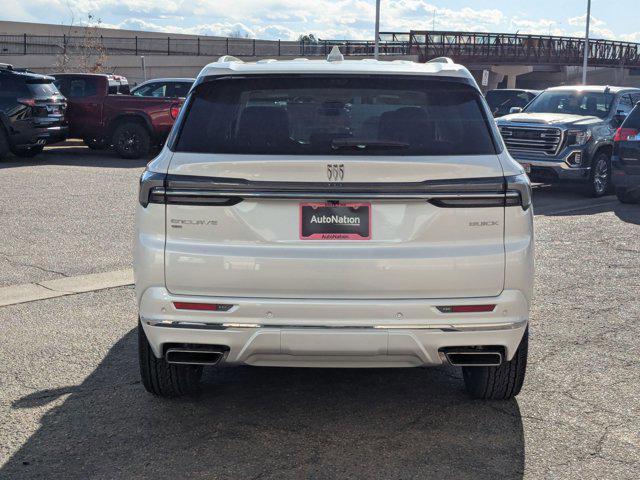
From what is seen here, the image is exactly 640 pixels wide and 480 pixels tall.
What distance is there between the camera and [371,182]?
443cm

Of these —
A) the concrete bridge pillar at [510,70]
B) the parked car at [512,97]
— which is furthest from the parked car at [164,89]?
the concrete bridge pillar at [510,70]

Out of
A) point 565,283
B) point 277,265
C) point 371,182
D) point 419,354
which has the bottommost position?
point 565,283

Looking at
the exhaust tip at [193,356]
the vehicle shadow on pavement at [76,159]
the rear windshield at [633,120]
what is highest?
the rear windshield at [633,120]

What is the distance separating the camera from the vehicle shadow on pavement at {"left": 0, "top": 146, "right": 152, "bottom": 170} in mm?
18891

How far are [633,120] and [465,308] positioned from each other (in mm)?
11283

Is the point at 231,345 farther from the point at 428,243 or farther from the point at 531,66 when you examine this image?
the point at 531,66

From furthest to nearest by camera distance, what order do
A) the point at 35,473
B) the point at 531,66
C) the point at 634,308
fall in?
the point at 531,66, the point at 634,308, the point at 35,473

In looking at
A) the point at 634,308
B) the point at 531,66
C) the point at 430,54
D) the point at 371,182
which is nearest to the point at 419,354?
the point at 371,182

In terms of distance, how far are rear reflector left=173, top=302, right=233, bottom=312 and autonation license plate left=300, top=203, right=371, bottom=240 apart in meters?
0.49

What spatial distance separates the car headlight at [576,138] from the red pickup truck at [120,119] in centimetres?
869

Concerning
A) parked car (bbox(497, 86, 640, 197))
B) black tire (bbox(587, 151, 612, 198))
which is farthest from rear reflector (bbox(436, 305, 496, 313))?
black tire (bbox(587, 151, 612, 198))

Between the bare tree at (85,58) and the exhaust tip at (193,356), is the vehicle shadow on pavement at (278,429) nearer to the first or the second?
the exhaust tip at (193,356)

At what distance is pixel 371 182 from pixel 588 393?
2063 mm

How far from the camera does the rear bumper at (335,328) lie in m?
4.43
